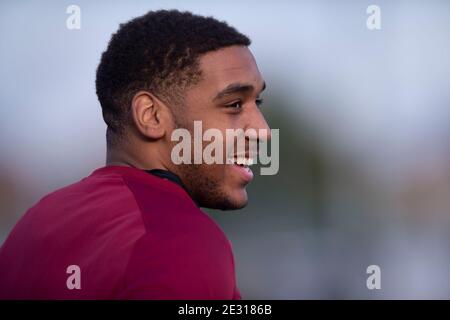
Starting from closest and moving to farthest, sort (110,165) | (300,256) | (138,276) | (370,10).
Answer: (138,276) → (110,165) → (370,10) → (300,256)

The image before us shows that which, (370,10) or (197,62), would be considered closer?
(197,62)

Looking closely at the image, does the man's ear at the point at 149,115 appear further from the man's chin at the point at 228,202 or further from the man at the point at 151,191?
the man's chin at the point at 228,202

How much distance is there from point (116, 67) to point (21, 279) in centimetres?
64

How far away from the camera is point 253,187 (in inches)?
243

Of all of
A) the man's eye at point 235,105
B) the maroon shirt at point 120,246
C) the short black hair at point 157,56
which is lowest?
the maroon shirt at point 120,246

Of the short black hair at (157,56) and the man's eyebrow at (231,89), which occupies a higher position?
the short black hair at (157,56)

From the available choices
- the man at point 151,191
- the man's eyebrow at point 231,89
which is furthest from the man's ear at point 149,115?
the man's eyebrow at point 231,89

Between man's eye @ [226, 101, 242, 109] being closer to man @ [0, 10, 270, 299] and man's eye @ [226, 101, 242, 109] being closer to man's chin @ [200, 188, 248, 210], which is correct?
man @ [0, 10, 270, 299]

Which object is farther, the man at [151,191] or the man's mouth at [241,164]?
the man's mouth at [241,164]

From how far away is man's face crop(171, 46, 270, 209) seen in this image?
1867 mm

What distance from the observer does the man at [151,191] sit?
141cm

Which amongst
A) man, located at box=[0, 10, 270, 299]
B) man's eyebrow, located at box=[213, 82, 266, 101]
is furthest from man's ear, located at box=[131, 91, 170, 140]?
man's eyebrow, located at box=[213, 82, 266, 101]
